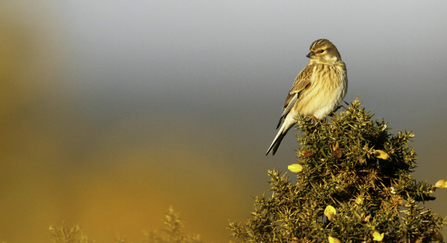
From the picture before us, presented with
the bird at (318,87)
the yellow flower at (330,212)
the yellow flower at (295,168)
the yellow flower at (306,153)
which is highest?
the bird at (318,87)

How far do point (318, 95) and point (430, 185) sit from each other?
8.05 ft

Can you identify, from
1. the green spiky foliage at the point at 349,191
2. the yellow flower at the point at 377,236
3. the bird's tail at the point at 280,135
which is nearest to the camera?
the yellow flower at the point at 377,236

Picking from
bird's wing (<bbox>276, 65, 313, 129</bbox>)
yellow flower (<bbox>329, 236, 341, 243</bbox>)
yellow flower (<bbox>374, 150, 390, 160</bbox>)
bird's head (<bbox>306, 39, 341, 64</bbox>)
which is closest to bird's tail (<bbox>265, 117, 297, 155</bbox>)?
bird's wing (<bbox>276, 65, 313, 129</bbox>)

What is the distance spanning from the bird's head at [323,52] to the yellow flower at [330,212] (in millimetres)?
2905

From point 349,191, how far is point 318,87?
8.26 feet

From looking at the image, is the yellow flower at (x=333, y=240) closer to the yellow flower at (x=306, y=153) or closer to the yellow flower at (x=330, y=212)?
the yellow flower at (x=330, y=212)

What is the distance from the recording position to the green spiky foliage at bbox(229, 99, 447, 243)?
4.92 feet

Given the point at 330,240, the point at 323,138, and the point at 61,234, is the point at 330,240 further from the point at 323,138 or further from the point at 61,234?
the point at 61,234

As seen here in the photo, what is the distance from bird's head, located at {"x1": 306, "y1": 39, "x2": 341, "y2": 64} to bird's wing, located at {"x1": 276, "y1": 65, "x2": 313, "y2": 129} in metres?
0.15

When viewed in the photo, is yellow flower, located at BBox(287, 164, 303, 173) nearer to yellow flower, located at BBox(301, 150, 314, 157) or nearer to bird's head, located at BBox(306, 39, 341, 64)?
yellow flower, located at BBox(301, 150, 314, 157)

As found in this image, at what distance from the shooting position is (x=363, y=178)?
1690mm

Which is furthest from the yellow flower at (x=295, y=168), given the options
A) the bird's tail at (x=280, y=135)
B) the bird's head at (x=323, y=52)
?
the bird's head at (x=323, y=52)

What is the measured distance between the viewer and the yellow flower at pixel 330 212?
1.52 metres

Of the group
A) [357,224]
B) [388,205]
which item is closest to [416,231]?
[388,205]
